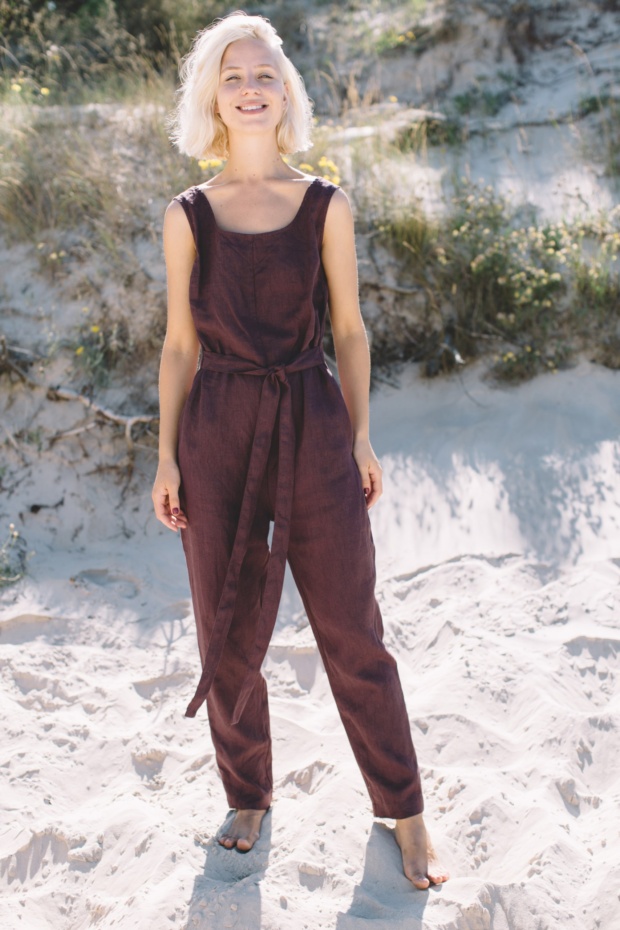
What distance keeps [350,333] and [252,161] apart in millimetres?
494

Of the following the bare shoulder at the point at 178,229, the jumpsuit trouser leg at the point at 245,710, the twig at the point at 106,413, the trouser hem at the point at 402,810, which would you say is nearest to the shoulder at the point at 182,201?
the bare shoulder at the point at 178,229

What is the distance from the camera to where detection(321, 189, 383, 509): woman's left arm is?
226 cm

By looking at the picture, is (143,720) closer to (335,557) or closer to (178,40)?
(335,557)

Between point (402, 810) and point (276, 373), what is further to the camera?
point (402, 810)

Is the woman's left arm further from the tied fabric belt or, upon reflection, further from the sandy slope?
the sandy slope

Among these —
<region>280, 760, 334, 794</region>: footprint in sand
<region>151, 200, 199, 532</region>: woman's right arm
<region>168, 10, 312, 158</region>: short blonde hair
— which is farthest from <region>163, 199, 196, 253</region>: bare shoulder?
<region>280, 760, 334, 794</region>: footprint in sand

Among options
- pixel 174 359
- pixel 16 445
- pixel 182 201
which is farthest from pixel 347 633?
pixel 16 445

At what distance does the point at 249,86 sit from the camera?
7.14 ft

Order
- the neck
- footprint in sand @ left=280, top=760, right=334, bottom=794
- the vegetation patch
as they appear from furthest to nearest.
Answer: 1. the vegetation patch
2. footprint in sand @ left=280, top=760, right=334, bottom=794
3. the neck

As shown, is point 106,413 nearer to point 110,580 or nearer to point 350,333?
point 110,580

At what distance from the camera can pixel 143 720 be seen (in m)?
3.19

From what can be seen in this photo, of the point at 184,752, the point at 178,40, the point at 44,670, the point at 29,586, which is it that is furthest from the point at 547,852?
the point at 178,40

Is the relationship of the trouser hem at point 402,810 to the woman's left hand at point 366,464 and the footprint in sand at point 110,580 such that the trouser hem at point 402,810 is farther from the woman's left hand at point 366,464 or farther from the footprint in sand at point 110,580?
the footprint in sand at point 110,580

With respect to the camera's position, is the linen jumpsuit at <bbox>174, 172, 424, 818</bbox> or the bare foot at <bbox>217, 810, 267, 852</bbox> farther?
the bare foot at <bbox>217, 810, 267, 852</bbox>
